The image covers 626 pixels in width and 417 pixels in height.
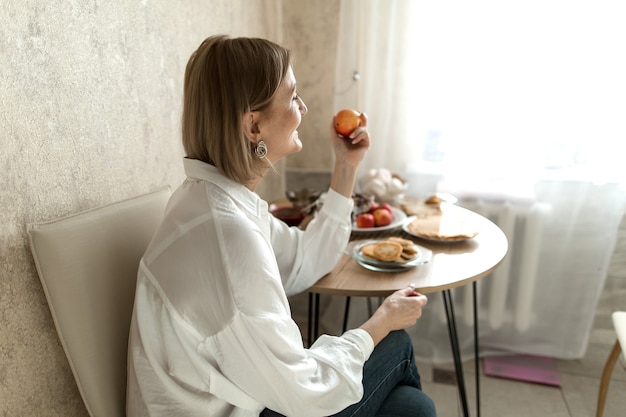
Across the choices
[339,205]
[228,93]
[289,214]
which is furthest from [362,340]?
[289,214]

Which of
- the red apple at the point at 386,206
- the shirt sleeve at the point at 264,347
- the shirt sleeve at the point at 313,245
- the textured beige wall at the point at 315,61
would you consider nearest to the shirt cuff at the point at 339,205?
the shirt sleeve at the point at 313,245

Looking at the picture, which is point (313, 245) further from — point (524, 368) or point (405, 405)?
point (524, 368)

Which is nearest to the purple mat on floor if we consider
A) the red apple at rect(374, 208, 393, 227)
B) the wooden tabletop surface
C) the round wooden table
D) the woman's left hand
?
the round wooden table

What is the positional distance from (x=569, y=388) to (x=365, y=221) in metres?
1.20

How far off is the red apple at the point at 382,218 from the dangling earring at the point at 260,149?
620 millimetres

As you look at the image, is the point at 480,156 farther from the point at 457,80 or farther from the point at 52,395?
the point at 52,395

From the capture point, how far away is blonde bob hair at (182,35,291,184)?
0.86 meters

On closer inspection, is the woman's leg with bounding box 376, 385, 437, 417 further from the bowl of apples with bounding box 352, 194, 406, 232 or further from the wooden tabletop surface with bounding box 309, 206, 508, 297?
the bowl of apples with bounding box 352, 194, 406, 232

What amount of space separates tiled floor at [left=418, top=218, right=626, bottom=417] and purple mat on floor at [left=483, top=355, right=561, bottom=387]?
0.08 feet

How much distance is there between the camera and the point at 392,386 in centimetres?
111

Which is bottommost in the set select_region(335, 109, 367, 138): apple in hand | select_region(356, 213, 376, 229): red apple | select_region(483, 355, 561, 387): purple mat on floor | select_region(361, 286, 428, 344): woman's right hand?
select_region(483, 355, 561, 387): purple mat on floor

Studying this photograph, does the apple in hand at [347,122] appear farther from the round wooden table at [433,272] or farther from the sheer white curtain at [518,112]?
the sheer white curtain at [518,112]

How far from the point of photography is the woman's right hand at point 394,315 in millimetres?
1013

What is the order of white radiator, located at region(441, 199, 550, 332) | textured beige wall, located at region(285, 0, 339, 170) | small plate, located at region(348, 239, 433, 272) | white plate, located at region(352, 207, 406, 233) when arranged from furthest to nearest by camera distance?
textured beige wall, located at region(285, 0, 339, 170)
white radiator, located at region(441, 199, 550, 332)
white plate, located at region(352, 207, 406, 233)
small plate, located at region(348, 239, 433, 272)
